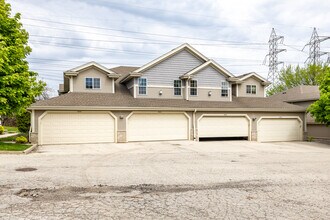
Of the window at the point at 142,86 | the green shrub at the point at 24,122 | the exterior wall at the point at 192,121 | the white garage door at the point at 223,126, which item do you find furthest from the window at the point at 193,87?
the green shrub at the point at 24,122

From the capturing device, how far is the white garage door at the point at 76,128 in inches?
683

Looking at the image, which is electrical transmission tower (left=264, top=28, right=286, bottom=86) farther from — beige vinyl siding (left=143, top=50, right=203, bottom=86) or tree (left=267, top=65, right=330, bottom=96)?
beige vinyl siding (left=143, top=50, right=203, bottom=86)

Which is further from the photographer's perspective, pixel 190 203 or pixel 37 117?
pixel 37 117

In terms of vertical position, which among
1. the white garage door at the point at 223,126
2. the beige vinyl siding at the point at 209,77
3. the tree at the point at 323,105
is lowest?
the white garage door at the point at 223,126

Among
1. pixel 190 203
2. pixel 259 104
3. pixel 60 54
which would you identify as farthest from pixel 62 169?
pixel 60 54

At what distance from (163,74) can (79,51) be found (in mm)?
17375

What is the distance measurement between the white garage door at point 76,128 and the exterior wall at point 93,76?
10.3 ft

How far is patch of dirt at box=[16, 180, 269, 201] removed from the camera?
6148 mm

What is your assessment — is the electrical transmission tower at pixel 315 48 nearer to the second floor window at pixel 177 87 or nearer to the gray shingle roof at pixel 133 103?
the gray shingle roof at pixel 133 103

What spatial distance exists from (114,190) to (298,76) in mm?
43941

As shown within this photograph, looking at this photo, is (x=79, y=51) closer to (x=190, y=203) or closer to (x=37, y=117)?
(x=37, y=117)

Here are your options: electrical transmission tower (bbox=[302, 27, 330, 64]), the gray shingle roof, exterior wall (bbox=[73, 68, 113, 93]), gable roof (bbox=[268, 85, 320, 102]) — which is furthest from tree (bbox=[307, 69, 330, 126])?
electrical transmission tower (bbox=[302, 27, 330, 64])

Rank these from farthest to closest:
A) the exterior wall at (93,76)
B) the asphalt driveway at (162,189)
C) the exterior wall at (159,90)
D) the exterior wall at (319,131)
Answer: the exterior wall at (319,131)
the exterior wall at (159,90)
the exterior wall at (93,76)
the asphalt driveway at (162,189)

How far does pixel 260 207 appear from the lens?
560 cm
